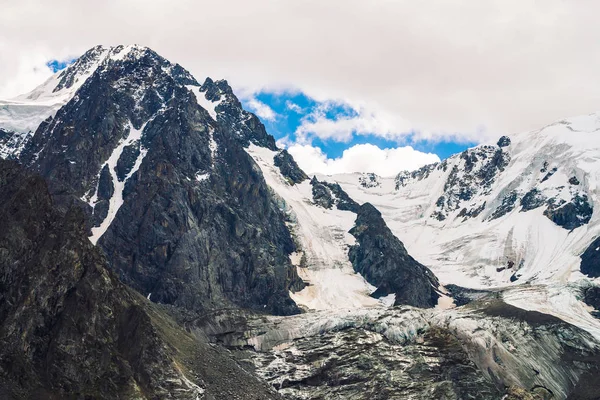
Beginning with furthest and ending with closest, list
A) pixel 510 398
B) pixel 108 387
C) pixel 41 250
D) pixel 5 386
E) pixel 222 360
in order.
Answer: pixel 510 398
pixel 222 360
pixel 41 250
pixel 108 387
pixel 5 386

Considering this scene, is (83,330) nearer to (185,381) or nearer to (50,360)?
(50,360)

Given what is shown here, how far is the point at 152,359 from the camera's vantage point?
158250 millimetres

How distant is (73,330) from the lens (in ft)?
499

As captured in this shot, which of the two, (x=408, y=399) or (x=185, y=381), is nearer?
(x=185, y=381)

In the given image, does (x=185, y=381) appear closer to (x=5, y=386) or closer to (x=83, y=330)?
(x=83, y=330)

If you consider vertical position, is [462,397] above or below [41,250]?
below

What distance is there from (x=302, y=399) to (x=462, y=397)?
43.3 m

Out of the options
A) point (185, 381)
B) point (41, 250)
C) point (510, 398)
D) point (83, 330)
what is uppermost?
point (41, 250)

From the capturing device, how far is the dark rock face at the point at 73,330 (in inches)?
5595

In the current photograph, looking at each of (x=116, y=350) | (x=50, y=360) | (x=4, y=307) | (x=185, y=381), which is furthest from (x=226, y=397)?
(x=4, y=307)

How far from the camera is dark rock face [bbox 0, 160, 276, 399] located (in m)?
142

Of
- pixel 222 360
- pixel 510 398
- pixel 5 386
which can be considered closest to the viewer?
pixel 5 386

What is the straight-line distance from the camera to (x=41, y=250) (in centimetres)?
16338

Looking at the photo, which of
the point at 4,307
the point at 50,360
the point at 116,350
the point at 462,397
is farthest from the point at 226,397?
the point at 462,397
